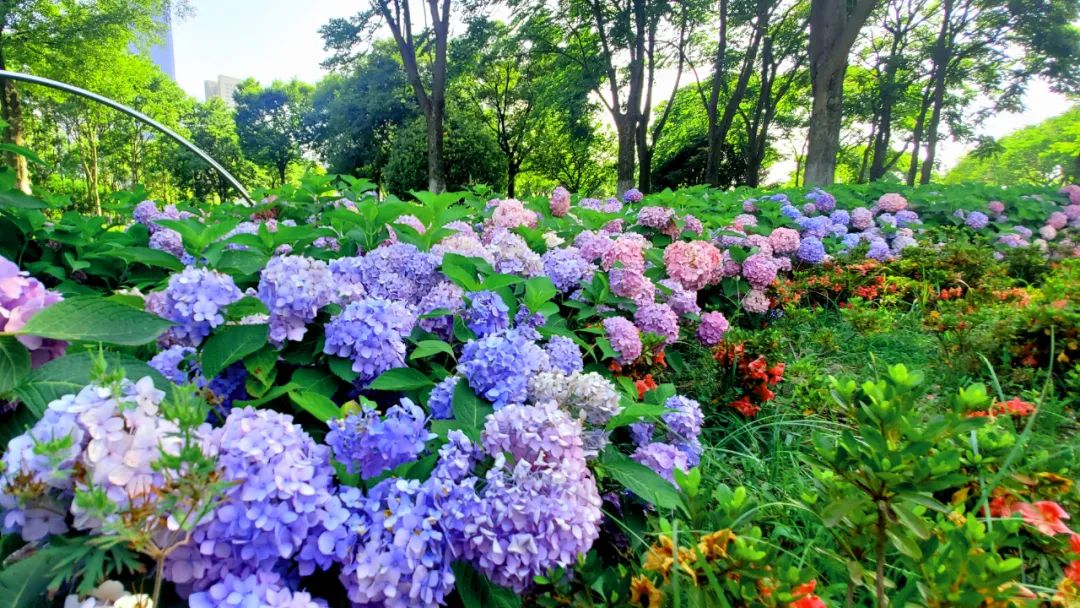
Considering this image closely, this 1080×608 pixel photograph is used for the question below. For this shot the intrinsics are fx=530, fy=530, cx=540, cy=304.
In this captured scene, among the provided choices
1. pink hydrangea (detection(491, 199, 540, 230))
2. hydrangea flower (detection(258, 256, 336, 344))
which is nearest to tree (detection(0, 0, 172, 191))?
pink hydrangea (detection(491, 199, 540, 230))

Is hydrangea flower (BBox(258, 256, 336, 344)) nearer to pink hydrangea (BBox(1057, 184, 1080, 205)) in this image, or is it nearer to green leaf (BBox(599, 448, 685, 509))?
green leaf (BBox(599, 448, 685, 509))

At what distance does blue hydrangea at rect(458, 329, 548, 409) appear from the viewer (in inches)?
47.1


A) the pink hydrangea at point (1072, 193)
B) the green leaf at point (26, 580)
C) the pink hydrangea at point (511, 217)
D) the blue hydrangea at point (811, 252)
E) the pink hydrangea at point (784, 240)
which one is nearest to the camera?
the green leaf at point (26, 580)

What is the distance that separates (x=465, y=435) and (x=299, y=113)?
36397 mm

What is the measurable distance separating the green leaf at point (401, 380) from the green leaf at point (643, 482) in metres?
0.47

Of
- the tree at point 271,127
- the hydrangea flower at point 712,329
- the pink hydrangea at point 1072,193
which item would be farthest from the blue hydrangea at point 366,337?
the tree at point 271,127

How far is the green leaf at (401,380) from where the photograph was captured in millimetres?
1187

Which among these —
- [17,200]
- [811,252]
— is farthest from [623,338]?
[811,252]

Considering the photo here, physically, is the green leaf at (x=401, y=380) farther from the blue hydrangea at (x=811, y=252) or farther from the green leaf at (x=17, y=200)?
the blue hydrangea at (x=811, y=252)

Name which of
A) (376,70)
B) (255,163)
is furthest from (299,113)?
(376,70)

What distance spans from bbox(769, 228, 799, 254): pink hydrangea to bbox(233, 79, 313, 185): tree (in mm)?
33567

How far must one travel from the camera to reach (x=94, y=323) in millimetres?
830

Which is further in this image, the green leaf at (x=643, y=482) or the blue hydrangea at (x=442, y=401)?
the blue hydrangea at (x=442, y=401)

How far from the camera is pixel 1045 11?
48.9ft
